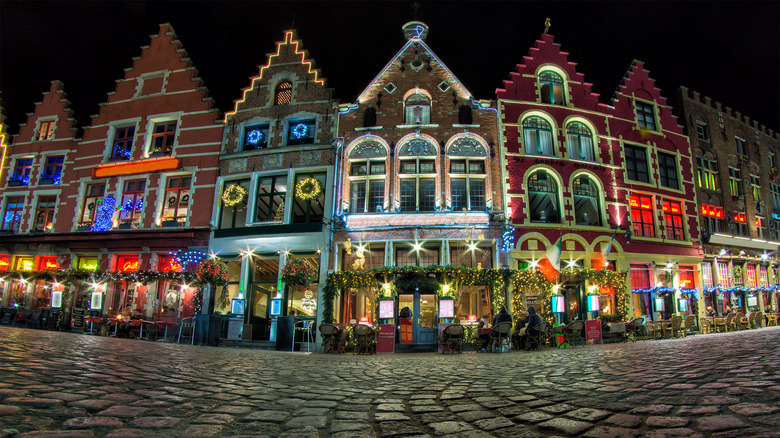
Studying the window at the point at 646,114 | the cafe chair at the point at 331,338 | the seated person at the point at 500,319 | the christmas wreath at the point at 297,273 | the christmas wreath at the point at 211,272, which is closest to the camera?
the seated person at the point at 500,319

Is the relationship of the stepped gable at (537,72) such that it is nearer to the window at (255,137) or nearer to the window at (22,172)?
the window at (255,137)

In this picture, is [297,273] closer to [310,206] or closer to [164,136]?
[310,206]

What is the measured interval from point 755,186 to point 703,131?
530 cm

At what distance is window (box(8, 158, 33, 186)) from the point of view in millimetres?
23281

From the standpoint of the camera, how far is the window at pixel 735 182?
79.6 feet

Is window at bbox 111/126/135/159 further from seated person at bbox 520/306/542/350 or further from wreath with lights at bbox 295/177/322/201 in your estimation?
seated person at bbox 520/306/542/350

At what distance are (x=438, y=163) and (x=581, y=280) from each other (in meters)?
8.18

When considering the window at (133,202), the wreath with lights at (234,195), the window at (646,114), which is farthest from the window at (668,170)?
the window at (133,202)

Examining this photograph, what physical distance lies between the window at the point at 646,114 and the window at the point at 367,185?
1421 cm

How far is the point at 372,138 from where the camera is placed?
755 inches

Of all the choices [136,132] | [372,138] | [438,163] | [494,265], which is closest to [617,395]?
[494,265]

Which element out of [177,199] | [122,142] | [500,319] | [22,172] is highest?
[122,142]

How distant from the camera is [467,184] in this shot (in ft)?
60.4

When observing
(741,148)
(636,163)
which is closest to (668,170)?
(636,163)
